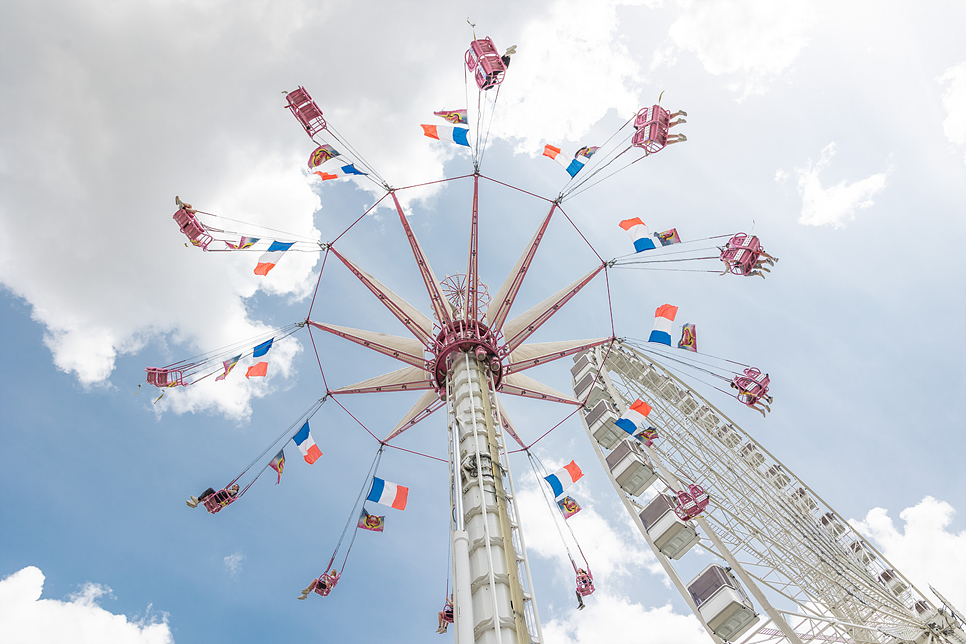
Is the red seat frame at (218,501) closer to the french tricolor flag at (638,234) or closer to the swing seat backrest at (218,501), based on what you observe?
the swing seat backrest at (218,501)

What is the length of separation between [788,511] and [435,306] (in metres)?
19.1

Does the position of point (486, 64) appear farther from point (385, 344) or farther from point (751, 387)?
point (751, 387)

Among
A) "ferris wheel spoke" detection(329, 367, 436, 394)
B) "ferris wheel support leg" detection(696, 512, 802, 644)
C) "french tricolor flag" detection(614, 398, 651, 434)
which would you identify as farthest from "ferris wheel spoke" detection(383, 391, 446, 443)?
"ferris wheel support leg" detection(696, 512, 802, 644)

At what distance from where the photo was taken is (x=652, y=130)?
18094 millimetres

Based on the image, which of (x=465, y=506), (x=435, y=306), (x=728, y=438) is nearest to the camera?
(x=465, y=506)

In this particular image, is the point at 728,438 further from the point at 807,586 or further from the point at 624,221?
the point at 624,221

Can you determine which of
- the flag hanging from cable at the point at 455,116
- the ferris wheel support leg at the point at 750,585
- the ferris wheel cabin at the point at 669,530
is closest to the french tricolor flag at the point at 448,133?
the flag hanging from cable at the point at 455,116

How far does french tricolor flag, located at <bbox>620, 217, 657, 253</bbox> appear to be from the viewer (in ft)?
59.3

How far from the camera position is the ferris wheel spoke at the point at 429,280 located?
17.7 m

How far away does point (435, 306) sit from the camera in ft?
58.5

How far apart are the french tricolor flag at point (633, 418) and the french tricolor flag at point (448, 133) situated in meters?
9.98

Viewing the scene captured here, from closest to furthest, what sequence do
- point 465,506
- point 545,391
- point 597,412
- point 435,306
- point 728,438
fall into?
point 465,506
point 435,306
point 545,391
point 597,412
point 728,438

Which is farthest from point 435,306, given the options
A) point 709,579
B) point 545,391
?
point 709,579

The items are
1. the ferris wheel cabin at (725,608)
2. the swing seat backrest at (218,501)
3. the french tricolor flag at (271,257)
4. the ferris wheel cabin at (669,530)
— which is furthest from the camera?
the ferris wheel cabin at (669,530)
